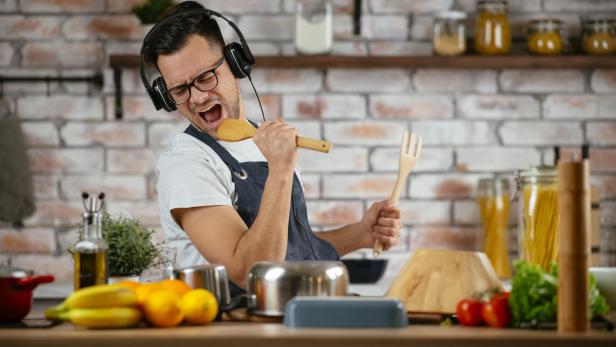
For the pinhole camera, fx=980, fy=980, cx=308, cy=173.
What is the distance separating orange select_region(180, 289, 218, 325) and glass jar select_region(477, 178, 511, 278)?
7.06ft

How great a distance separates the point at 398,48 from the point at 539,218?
175cm

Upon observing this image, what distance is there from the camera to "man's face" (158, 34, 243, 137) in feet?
7.66

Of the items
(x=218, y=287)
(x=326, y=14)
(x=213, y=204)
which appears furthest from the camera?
(x=326, y=14)

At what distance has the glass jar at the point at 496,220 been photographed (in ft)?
11.7

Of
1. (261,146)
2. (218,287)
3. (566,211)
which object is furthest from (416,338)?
(261,146)

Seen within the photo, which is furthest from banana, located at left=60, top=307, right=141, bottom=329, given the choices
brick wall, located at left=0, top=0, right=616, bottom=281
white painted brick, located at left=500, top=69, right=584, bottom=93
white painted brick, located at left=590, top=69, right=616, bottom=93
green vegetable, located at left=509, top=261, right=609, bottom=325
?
white painted brick, located at left=590, top=69, right=616, bottom=93

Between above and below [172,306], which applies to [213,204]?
above

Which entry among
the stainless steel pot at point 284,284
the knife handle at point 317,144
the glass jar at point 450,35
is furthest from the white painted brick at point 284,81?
the stainless steel pot at point 284,284

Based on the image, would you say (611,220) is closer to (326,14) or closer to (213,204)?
(326,14)

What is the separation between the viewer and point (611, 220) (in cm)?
369

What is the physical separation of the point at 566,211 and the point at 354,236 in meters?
1.15

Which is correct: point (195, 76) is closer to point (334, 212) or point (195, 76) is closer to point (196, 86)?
point (196, 86)

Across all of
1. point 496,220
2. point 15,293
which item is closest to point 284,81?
point 496,220

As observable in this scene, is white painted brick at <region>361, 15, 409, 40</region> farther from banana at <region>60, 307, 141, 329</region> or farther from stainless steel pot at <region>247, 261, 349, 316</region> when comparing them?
banana at <region>60, 307, 141, 329</region>
